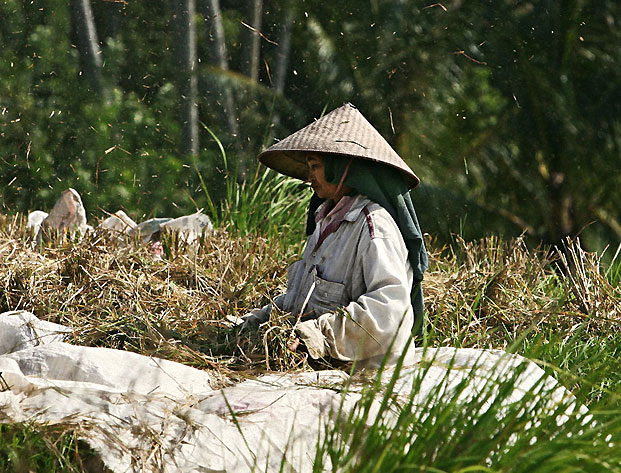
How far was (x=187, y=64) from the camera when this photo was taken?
10133 mm

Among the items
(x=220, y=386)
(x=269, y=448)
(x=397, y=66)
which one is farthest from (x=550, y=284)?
(x=397, y=66)

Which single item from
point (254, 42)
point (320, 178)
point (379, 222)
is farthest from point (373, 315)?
point (254, 42)

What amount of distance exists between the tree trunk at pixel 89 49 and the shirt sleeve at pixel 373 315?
8.31 metres

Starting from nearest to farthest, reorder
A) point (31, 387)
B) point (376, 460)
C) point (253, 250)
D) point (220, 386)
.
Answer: point (376, 460)
point (31, 387)
point (220, 386)
point (253, 250)

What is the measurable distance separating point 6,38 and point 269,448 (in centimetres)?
1009

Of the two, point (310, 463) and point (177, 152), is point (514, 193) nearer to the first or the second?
point (177, 152)

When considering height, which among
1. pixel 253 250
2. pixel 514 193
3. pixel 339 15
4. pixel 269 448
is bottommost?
pixel 514 193

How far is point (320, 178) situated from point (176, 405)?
1184 mm

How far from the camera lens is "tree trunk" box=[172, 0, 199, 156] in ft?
32.5

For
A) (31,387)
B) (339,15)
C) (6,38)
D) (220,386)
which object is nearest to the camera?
(31,387)

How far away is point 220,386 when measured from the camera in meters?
2.87

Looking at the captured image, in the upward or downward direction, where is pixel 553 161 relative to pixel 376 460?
downward

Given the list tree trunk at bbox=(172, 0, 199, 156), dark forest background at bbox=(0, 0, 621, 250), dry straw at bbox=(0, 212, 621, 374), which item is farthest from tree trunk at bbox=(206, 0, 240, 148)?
dry straw at bbox=(0, 212, 621, 374)

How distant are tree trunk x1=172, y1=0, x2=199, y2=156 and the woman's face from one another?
6855 mm
